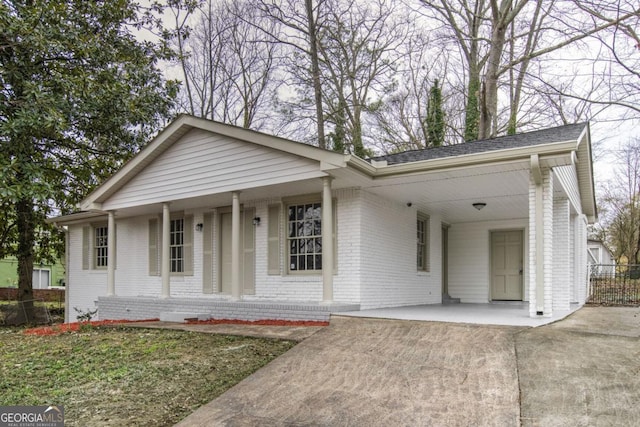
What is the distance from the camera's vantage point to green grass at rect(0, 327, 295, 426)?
4.80m

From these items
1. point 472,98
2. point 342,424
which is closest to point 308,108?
point 472,98

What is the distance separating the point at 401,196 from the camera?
33.2ft

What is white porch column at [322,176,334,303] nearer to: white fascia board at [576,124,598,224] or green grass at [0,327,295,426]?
green grass at [0,327,295,426]

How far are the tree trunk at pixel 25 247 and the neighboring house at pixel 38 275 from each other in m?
15.4

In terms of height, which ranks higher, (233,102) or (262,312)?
(233,102)

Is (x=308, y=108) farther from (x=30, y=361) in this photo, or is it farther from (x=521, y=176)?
(x=30, y=361)

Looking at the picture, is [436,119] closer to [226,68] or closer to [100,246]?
[226,68]

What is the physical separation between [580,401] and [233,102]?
22.0m

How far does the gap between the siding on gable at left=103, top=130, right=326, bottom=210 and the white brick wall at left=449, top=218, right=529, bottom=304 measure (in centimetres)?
619

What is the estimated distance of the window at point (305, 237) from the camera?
9891 millimetres

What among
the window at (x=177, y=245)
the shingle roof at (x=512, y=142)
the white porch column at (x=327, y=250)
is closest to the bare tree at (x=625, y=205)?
the shingle roof at (x=512, y=142)

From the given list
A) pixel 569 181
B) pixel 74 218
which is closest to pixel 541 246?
pixel 569 181

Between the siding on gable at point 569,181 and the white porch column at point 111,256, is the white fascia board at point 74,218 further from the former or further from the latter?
the siding on gable at point 569,181

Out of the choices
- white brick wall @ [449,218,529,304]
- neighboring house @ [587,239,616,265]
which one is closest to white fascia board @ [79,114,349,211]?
white brick wall @ [449,218,529,304]
